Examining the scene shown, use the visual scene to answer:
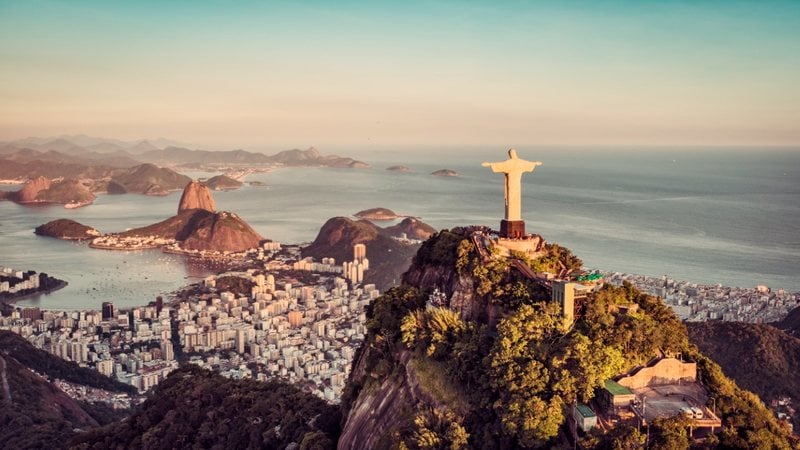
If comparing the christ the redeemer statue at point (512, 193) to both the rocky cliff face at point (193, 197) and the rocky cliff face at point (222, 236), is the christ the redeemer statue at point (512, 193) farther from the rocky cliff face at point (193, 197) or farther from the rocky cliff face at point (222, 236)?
the rocky cliff face at point (193, 197)

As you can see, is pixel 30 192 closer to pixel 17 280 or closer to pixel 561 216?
pixel 17 280

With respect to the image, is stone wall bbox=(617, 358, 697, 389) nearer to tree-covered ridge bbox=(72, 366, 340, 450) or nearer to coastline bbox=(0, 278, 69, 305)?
tree-covered ridge bbox=(72, 366, 340, 450)

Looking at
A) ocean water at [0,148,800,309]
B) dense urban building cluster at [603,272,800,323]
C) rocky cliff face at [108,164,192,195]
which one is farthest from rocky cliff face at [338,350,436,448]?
rocky cliff face at [108,164,192,195]

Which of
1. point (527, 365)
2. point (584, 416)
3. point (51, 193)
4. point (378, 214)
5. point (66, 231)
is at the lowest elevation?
point (66, 231)

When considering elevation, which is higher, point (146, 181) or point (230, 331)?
point (146, 181)

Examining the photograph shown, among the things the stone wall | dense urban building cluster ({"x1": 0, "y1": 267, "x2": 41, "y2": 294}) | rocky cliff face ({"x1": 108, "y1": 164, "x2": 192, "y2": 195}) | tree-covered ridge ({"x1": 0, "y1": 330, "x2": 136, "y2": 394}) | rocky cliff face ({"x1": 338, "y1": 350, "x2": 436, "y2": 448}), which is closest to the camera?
the stone wall

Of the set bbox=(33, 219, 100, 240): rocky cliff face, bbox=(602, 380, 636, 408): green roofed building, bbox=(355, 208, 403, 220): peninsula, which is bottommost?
bbox=(33, 219, 100, 240): rocky cliff face

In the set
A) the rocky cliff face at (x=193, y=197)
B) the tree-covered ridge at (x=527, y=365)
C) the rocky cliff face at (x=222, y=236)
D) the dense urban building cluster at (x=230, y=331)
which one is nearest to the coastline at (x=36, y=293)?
the dense urban building cluster at (x=230, y=331)

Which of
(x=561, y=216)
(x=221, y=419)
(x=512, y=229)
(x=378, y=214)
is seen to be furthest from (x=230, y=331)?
(x=378, y=214)
